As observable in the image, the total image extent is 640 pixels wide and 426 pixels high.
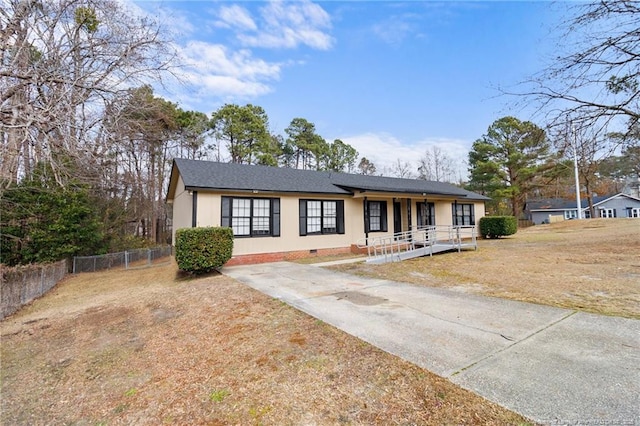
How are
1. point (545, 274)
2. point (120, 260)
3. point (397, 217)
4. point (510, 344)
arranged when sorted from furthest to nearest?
point (397, 217) → point (120, 260) → point (545, 274) → point (510, 344)

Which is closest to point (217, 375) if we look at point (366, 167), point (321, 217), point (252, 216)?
point (252, 216)

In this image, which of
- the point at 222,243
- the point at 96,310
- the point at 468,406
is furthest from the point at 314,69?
the point at 468,406

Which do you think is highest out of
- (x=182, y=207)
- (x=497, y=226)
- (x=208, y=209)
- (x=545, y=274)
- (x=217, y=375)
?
(x=182, y=207)

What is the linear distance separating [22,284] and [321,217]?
34.0 feet

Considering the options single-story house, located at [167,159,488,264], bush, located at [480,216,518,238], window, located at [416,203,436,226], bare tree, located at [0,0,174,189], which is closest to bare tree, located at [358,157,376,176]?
bush, located at [480,216,518,238]

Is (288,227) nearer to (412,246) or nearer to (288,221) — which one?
(288,221)

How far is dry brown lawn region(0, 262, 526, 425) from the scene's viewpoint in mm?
2490

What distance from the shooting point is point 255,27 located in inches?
416

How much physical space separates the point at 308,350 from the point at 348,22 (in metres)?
12.3

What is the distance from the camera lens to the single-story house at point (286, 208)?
11.3m

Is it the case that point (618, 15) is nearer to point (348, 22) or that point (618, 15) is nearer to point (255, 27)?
point (348, 22)

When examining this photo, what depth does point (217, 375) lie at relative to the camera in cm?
327

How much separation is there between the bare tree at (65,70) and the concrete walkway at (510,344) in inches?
190

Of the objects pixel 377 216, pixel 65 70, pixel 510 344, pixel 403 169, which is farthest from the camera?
pixel 403 169
